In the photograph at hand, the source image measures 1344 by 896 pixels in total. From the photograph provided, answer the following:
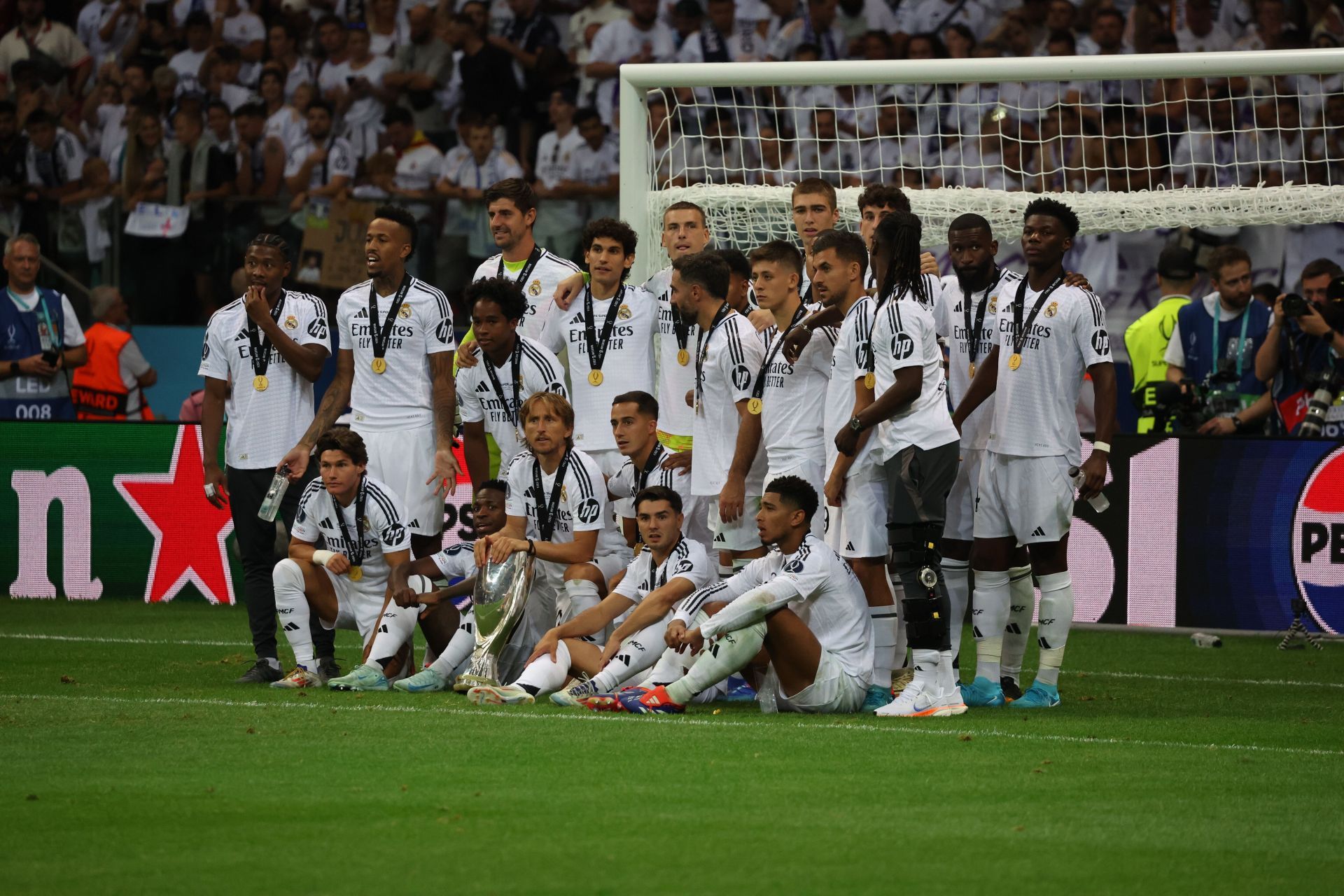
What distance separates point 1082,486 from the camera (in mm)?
9117

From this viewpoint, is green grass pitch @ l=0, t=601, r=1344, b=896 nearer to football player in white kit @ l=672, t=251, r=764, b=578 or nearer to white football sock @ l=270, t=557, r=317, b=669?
white football sock @ l=270, t=557, r=317, b=669

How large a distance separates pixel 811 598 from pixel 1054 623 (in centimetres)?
144

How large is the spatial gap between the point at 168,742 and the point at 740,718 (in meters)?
2.54

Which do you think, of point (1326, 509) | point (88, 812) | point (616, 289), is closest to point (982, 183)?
point (1326, 509)

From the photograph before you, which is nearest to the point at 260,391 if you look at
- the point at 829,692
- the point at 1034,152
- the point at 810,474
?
the point at 810,474

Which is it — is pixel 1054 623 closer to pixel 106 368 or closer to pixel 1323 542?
pixel 1323 542

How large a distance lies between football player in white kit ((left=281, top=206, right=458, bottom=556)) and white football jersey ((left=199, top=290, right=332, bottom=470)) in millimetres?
125

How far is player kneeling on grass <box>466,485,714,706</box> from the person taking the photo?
28.7ft

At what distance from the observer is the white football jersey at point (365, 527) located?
9594 mm

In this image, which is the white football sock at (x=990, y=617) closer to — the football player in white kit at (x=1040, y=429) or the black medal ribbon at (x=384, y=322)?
the football player in white kit at (x=1040, y=429)

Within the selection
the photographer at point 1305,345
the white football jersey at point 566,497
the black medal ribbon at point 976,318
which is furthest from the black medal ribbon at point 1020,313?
the photographer at point 1305,345

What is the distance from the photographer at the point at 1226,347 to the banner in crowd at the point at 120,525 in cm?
562

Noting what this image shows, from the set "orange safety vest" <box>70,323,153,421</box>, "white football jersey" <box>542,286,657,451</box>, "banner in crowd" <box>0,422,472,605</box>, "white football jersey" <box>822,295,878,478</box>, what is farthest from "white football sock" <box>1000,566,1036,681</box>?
"orange safety vest" <box>70,323,153,421</box>

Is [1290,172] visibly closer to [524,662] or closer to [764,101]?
[764,101]
